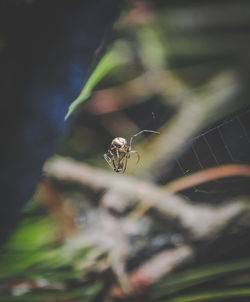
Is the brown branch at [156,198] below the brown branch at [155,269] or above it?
above

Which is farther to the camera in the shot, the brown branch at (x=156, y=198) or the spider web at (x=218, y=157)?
the spider web at (x=218, y=157)

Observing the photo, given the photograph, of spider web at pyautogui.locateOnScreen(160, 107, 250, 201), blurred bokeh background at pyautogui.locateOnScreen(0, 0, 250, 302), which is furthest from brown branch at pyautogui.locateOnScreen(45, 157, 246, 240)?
spider web at pyautogui.locateOnScreen(160, 107, 250, 201)

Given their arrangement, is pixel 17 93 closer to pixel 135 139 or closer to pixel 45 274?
pixel 45 274

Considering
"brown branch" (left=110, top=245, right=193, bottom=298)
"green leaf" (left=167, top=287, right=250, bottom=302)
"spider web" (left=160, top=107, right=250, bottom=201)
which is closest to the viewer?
"green leaf" (left=167, top=287, right=250, bottom=302)

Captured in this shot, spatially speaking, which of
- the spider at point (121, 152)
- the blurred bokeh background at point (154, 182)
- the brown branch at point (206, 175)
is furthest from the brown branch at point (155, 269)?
the spider at point (121, 152)

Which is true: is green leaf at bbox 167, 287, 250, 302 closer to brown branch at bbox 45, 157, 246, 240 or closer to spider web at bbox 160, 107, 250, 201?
brown branch at bbox 45, 157, 246, 240

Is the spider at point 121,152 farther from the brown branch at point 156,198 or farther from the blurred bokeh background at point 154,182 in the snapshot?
the brown branch at point 156,198

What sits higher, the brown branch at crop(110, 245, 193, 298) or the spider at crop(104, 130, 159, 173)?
the spider at crop(104, 130, 159, 173)

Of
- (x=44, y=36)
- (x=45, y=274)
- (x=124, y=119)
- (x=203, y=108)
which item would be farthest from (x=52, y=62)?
(x=124, y=119)

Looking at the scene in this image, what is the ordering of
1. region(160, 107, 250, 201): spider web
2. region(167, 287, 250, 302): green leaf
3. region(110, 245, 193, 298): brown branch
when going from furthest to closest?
1. region(160, 107, 250, 201): spider web
2. region(110, 245, 193, 298): brown branch
3. region(167, 287, 250, 302): green leaf
